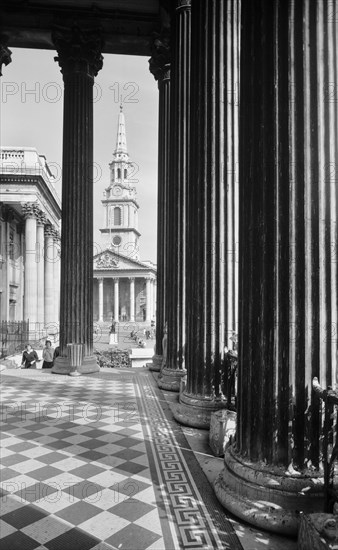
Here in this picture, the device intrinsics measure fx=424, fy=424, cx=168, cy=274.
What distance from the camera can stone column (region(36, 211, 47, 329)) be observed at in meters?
33.5

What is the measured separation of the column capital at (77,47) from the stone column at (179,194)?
5.18m

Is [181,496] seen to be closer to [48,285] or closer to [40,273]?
[40,273]

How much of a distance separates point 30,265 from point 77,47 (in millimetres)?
20059

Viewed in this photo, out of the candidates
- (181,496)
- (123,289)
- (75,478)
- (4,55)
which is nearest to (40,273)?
(4,55)

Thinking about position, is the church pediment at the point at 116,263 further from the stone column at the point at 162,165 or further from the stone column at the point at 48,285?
the stone column at the point at 162,165

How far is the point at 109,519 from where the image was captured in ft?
12.8

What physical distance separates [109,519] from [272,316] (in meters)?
2.39

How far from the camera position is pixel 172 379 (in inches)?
401

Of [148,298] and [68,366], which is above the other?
[148,298]

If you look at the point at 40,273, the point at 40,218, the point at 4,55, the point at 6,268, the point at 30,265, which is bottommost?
the point at 40,273

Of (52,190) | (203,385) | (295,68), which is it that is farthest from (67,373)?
(52,190)

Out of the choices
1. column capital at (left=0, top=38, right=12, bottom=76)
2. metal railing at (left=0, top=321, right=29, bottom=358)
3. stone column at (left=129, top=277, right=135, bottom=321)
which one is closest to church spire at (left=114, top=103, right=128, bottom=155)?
stone column at (left=129, top=277, right=135, bottom=321)

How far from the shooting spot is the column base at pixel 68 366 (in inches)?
533

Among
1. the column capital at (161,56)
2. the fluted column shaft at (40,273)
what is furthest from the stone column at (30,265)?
the column capital at (161,56)
